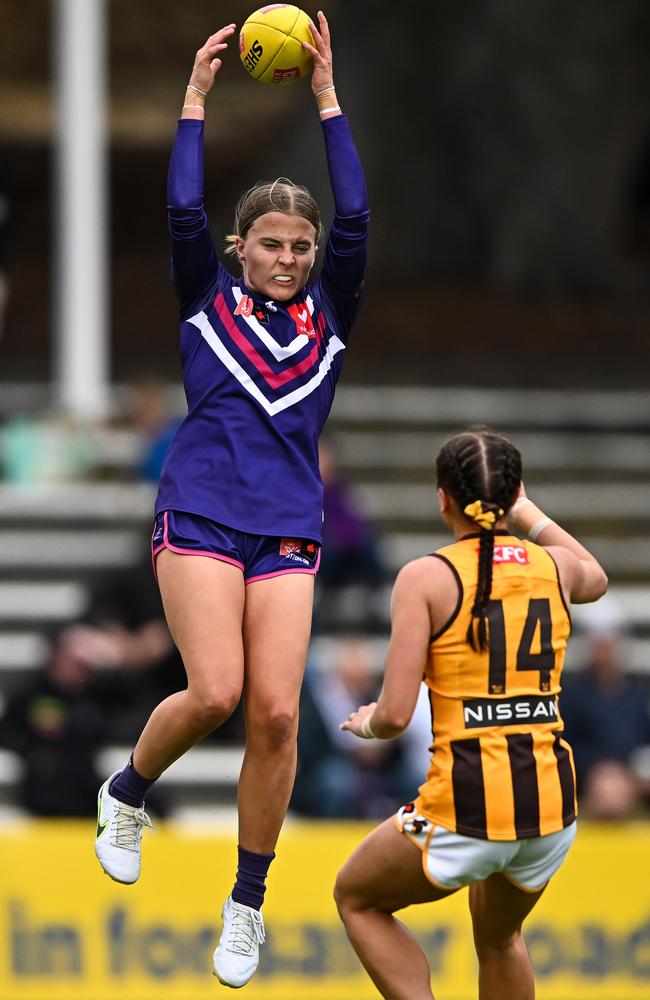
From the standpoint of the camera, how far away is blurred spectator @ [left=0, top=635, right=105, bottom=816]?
9.52 m

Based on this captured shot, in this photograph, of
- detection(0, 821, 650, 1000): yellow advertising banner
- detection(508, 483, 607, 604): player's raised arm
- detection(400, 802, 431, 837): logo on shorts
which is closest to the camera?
detection(400, 802, 431, 837): logo on shorts

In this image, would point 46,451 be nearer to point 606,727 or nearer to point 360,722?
point 606,727

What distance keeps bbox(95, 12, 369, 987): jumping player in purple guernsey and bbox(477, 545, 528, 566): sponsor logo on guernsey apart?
0.62 metres

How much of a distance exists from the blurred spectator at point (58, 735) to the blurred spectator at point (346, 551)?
1.94m

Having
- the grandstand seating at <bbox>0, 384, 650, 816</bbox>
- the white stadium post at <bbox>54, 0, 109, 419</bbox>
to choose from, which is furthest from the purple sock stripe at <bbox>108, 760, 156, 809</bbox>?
the white stadium post at <bbox>54, 0, 109, 419</bbox>

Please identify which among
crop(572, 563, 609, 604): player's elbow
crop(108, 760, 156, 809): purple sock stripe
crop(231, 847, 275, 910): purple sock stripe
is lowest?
crop(231, 847, 275, 910): purple sock stripe

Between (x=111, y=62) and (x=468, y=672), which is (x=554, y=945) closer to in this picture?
(x=468, y=672)

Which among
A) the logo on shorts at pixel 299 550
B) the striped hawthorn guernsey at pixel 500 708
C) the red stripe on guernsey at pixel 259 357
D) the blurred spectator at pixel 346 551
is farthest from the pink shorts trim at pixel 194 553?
the blurred spectator at pixel 346 551

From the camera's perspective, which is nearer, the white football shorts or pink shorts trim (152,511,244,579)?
the white football shorts

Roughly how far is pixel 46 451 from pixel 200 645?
8510 millimetres

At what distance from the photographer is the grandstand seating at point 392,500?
1203 centimetres

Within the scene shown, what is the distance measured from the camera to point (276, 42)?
5090 millimetres

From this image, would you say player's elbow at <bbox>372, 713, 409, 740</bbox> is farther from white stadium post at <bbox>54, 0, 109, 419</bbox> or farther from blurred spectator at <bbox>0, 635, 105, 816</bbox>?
white stadium post at <bbox>54, 0, 109, 419</bbox>

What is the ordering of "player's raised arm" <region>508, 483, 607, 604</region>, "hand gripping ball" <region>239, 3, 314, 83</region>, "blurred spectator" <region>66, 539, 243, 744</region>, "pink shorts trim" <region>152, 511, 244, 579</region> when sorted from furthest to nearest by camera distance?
"blurred spectator" <region>66, 539, 243, 744</region> < "hand gripping ball" <region>239, 3, 314, 83</region> < "pink shorts trim" <region>152, 511, 244, 579</region> < "player's raised arm" <region>508, 483, 607, 604</region>
